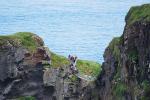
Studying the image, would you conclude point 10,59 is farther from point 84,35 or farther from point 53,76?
point 84,35

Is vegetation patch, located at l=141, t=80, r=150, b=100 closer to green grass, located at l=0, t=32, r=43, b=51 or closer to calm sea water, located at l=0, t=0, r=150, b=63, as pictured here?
green grass, located at l=0, t=32, r=43, b=51

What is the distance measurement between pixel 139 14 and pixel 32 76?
85.0 ft

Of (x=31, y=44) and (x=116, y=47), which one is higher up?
(x=116, y=47)

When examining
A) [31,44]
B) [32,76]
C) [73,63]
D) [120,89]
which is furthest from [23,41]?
[120,89]

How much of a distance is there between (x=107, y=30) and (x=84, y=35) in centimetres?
609

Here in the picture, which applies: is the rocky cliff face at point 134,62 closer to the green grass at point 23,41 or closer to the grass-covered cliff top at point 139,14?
the grass-covered cliff top at point 139,14

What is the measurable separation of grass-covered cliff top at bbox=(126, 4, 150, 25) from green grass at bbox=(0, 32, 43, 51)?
22619 millimetres

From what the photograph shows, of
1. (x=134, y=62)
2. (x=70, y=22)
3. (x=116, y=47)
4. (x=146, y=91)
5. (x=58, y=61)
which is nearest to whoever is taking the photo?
(x=146, y=91)

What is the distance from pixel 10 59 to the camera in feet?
226

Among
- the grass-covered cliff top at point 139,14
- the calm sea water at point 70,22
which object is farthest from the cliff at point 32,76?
the calm sea water at point 70,22

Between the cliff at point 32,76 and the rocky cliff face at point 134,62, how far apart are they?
800 inches

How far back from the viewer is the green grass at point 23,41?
69875 mm

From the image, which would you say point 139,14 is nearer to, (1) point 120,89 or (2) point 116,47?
(1) point 120,89

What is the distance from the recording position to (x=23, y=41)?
70.7m
